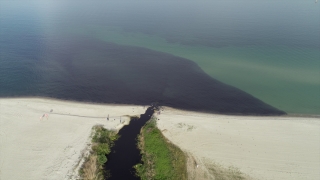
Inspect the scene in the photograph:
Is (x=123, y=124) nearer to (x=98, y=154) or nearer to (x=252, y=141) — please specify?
(x=98, y=154)

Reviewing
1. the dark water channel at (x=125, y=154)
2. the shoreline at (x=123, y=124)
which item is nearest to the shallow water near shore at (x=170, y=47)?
the shoreline at (x=123, y=124)

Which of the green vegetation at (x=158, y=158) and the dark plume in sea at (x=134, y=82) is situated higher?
the dark plume in sea at (x=134, y=82)

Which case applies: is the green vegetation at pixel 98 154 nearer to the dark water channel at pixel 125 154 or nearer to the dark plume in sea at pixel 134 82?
the dark water channel at pixel 125 154

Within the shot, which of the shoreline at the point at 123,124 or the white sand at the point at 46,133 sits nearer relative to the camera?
the white sand at the point at 46,133

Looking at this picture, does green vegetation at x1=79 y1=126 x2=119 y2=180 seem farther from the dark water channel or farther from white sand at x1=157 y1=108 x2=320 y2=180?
white sand at x1=157 y1=108 x2=320 y2=180

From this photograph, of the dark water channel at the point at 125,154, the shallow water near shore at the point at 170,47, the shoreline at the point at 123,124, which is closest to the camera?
the dark water channel at the point at 125,154

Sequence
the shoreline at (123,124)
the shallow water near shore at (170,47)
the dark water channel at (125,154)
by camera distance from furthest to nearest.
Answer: the shallow water near shore at (170,47) → the shoreline at (123,124) → the dark water channel at (125,154)

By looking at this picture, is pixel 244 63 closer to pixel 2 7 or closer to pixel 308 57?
pixel 308 57
